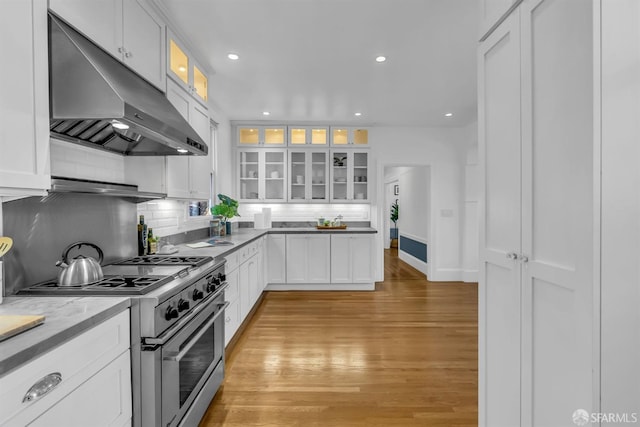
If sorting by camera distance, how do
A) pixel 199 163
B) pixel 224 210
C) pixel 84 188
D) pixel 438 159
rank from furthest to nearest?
pixel 438 159 < pixel 224 210 < pixel 199 163 < pixel 84 188

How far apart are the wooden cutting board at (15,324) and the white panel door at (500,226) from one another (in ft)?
5.78

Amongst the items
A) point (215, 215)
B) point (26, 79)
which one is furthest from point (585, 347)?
point (215, 215)

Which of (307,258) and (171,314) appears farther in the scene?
(307,258)

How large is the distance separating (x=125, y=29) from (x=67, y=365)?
183 centimetres

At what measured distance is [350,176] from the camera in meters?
5.37

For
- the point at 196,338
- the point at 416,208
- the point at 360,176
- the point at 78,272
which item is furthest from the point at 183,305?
the point at 416,208

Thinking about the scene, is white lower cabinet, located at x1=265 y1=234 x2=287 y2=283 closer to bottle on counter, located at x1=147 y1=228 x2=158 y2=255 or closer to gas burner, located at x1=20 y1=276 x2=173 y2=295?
bottle on counter, located at x1=147 y1=228 x2=158 y2=255

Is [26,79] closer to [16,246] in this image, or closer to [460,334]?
[16,246]

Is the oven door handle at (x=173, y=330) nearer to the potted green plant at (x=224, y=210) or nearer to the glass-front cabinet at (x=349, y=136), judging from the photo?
the potted green plant at (x=224, y=210)

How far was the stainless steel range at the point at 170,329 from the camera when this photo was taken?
4.43ft

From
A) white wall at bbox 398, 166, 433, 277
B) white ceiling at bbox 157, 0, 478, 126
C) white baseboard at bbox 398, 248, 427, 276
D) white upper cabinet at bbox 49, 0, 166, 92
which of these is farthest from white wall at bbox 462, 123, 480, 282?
white upper cabinet at bbox 49, 0, 166, 92

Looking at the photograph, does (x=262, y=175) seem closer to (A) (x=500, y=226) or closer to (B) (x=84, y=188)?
(B) (x=84, y=188)

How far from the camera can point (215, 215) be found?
4266mm

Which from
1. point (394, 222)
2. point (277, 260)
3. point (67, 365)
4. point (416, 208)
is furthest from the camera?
point (394, 222)
